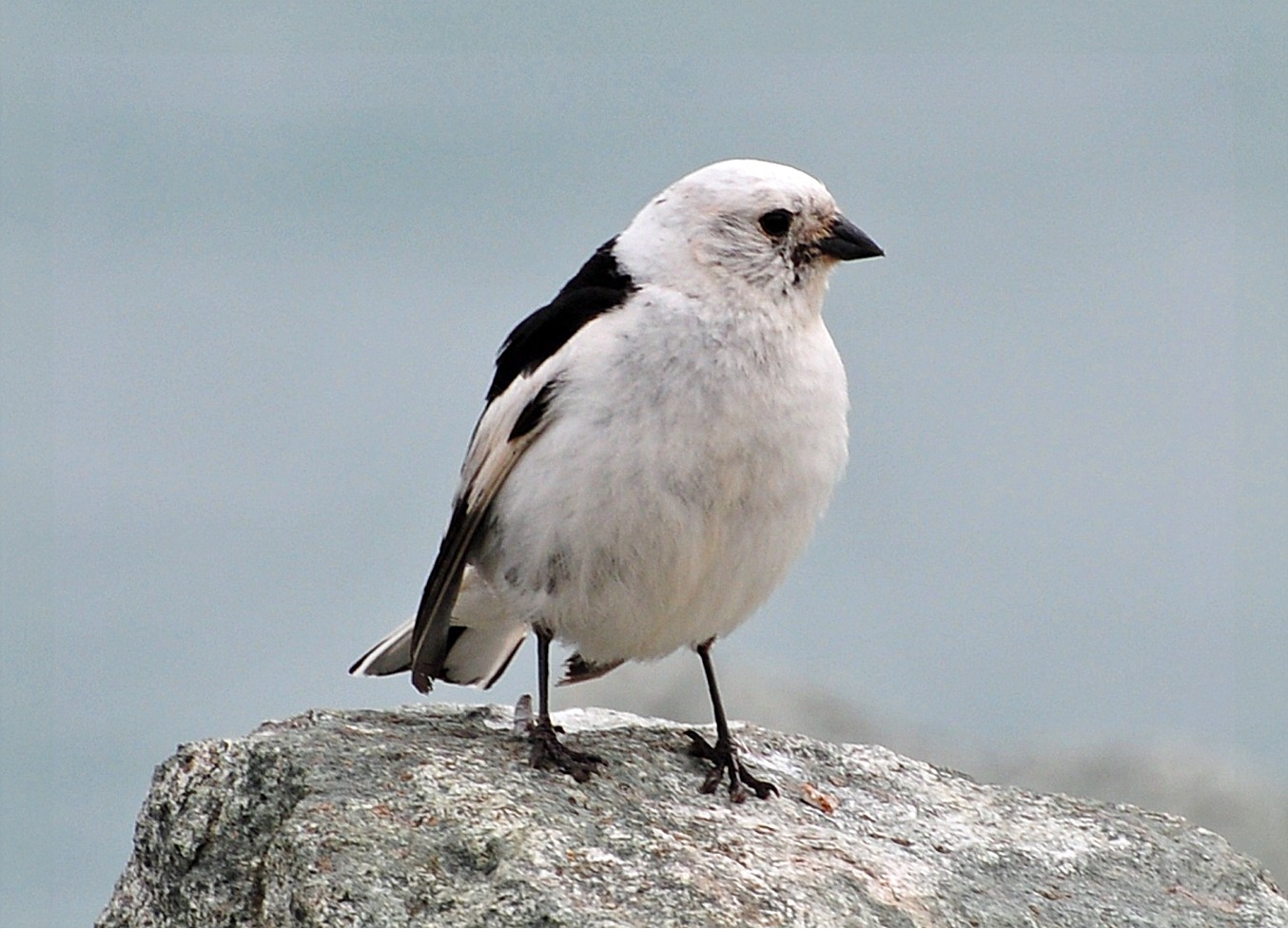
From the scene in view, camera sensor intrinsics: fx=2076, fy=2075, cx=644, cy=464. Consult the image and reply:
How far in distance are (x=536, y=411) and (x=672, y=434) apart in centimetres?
55

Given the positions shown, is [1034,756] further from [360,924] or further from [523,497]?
[360,924]

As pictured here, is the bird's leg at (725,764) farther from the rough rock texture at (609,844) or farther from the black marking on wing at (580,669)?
the black marking on wing at (580,669)

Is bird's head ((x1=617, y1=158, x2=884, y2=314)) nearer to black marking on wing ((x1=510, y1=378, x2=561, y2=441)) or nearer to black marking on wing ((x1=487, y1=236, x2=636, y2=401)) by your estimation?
black marking on wing ((x1=487, y1=236, x2=636, y2=401))

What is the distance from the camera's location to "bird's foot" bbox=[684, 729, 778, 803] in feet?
23.6

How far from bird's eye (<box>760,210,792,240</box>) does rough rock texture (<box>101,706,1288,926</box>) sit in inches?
73.7

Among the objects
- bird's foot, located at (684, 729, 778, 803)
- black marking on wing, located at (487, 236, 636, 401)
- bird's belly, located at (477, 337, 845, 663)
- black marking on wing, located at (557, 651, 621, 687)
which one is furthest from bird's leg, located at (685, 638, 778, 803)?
black marking on wing, located at (487, 236, 636, 401)

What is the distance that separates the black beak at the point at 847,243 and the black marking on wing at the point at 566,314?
72cm

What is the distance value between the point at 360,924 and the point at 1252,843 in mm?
8783

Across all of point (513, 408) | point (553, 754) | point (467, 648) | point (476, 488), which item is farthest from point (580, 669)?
point (513, 408)

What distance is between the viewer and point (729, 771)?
7.31 metres

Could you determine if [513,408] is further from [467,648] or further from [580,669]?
[467,648]

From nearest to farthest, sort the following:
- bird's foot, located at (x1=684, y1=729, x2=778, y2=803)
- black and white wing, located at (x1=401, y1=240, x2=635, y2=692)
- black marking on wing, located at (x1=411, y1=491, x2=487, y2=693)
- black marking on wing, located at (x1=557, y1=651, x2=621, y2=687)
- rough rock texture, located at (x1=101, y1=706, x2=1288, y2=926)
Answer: rough rock texture, located at (x1=101, y1=706, x2=1288, y2=926) → bird's foot, located at (x1=684, y1=729, x2=778, y2=803) → black and white wing, located at (x1=401, y1=240, x2=635, y2=692) → black marking on wing, located at (x1=411, y1=491, x2=487, y2=693) → black marking on wing, located at (x1=557, y1=651, x2=621, y2=687)

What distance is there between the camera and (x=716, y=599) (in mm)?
7367

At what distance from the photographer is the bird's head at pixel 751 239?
728 centimetres
